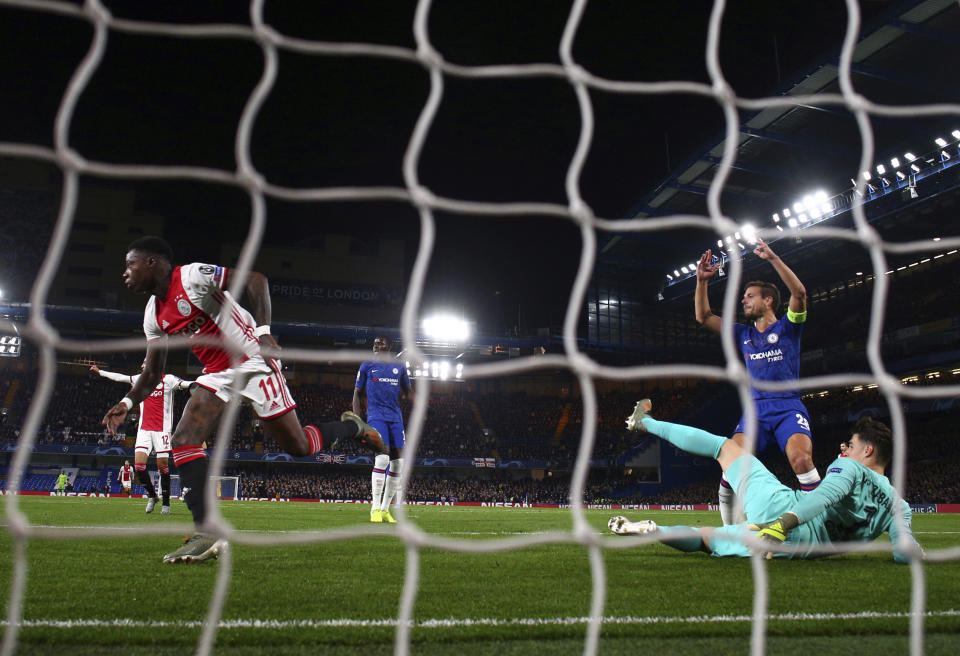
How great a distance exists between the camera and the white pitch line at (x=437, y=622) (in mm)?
2343

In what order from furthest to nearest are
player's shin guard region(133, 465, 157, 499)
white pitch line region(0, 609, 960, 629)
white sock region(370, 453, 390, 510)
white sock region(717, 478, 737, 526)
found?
player's shin guard region(133, 465, 157, 499)
white sock region(370, 453, 390, 510)
white sock region(717, 478, 737, 526)
white pitch line region(0, 609, 960, 629)

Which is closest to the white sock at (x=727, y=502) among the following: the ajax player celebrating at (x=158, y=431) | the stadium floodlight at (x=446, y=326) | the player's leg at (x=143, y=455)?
the ajax player celebrating at (x=158, y=431)

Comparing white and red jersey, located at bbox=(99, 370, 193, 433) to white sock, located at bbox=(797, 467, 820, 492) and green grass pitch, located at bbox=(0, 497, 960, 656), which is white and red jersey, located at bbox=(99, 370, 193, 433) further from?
white sock, located at bbox=(797, 467, 820, 492)

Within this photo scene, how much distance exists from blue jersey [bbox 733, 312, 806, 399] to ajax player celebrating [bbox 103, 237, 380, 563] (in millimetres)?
3781

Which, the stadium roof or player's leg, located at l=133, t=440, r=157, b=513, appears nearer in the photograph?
player's leg, located at l=133, t=440, r=157, b=513

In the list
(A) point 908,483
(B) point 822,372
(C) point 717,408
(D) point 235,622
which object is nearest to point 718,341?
(C) point 717,408

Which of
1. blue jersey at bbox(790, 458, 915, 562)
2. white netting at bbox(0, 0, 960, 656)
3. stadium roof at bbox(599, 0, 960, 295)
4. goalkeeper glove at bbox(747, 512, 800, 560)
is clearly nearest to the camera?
white netting at bbox(0, 0, 960, 656)

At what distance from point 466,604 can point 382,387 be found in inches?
235

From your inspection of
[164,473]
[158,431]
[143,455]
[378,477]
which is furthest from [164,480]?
[378,477]

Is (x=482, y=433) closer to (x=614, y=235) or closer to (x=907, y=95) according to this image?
(x=614, y=235)

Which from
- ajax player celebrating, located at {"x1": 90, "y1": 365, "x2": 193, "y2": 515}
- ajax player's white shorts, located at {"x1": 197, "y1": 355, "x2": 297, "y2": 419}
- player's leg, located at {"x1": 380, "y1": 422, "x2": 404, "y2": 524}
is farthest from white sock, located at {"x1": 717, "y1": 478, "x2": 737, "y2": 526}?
ajax player celebrating, located at {"x1": 90, "y1": 365, "x2": 193, "y2": 515}

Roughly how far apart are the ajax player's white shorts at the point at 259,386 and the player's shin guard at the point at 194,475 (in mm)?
363

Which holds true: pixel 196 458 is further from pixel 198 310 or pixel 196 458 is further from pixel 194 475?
pixel 198 310

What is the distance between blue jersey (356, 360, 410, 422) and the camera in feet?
28.2
